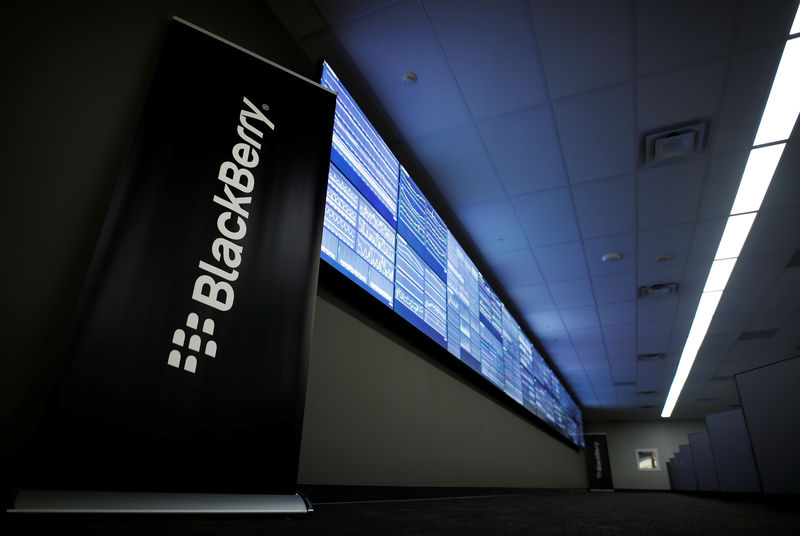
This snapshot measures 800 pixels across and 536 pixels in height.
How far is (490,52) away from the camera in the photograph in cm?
248

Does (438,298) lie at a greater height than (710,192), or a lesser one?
lesser

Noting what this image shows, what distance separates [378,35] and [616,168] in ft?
7.05

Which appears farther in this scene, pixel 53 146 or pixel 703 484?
pixel 703 484

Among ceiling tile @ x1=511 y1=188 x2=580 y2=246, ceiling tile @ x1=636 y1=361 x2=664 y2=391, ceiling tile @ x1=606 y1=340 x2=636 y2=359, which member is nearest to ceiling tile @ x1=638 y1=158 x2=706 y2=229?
ceiling tile @ x1=511 y1=188 x2=580 y2=246

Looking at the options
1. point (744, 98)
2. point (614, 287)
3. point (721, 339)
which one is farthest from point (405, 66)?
point (721, 339)

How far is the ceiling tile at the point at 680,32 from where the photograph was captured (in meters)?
2.22

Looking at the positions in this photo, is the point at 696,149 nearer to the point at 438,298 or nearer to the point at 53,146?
the point at 438,298

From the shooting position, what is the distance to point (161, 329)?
1.12 m

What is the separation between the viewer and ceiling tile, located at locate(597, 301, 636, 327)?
223 inches

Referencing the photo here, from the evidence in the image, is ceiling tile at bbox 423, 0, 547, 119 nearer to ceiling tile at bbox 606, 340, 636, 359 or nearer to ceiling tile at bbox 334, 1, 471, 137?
ceiling tile at bbox 334, 1, 471, 137

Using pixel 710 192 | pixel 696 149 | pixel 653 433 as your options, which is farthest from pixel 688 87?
pixel 653 433

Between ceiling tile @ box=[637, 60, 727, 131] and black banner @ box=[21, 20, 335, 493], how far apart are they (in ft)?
7.73

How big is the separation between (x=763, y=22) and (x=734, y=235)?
247 centimetres

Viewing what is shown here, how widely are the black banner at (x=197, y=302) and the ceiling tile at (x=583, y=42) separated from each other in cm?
160
